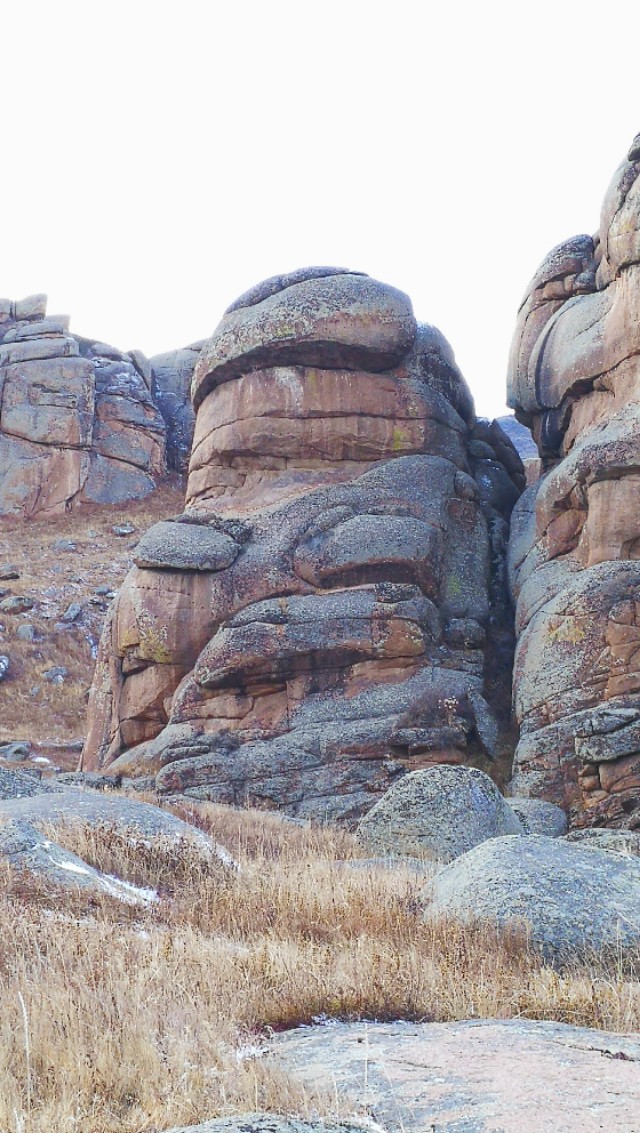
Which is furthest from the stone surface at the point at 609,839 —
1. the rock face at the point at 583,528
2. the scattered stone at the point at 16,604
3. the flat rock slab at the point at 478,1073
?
the scattered stone at the point at 16,604

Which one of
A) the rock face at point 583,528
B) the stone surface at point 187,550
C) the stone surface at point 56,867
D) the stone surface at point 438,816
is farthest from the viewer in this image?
the stone surface at point 187,550

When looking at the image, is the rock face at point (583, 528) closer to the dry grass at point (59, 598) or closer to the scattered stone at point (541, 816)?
the scattered stone at point (541, 816)

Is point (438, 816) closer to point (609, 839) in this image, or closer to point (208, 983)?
point (609, 839)

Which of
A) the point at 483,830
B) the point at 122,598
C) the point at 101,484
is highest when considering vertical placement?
the point at 101,484

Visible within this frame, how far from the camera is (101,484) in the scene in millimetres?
54094

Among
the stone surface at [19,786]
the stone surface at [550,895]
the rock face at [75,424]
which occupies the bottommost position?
the stone surface at [550,895]

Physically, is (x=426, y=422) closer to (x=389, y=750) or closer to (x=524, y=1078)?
(x=389, y=750)

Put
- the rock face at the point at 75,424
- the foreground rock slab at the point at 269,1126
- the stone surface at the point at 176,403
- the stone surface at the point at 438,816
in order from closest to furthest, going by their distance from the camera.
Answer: the foreground rock slab at the point at 269,1126 → the stone surface at the point at 438,816 → the rock face at the point at 75,424 → the stone surface at the point at 176,403

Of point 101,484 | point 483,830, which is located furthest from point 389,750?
point 101,484

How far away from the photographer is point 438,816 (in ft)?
50.0

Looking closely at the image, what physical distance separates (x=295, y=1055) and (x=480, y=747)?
18410 millimetres

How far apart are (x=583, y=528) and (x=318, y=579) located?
220 inches

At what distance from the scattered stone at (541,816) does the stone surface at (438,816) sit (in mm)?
3573

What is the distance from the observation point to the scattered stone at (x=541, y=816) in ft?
64.3
